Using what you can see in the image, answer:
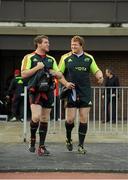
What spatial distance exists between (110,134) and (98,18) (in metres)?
6.97

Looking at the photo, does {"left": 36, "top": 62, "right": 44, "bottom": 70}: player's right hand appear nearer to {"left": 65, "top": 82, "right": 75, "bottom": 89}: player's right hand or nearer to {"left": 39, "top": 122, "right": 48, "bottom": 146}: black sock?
{"left": 65, "top": 82, "right": 75, "bottom": 89}: player's right hand

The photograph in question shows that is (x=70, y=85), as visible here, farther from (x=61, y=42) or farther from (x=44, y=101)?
(x=61, y=42)

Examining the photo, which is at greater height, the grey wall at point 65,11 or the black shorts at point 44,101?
the grey wall at point 65,11

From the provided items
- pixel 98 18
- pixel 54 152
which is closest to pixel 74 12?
pixel 98 18

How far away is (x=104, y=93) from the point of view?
12.4m

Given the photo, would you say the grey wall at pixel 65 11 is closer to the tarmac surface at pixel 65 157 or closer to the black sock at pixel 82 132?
the tarmac surface at pixel 65 157

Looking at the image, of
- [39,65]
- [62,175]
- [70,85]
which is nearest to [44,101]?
[70,85]

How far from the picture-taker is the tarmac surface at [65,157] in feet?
26.6

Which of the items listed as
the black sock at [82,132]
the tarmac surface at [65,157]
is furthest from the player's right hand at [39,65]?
the tarmac surface at [65,157]

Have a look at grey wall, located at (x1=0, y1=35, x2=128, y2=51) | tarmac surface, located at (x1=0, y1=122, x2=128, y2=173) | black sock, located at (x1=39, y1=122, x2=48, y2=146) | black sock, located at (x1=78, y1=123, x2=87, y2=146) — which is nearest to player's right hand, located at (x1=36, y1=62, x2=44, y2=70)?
black sock, located at (x1=39, y1=122, x2=48, y2=146)

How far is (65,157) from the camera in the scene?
897 centimetres

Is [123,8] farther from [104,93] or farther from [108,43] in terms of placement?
[104,93]

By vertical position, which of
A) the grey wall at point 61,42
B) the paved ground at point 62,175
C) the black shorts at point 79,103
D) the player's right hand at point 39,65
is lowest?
the paved ground at point 62,175

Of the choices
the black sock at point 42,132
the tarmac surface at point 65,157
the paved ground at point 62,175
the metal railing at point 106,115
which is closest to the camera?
the paved ground at point 62,175
